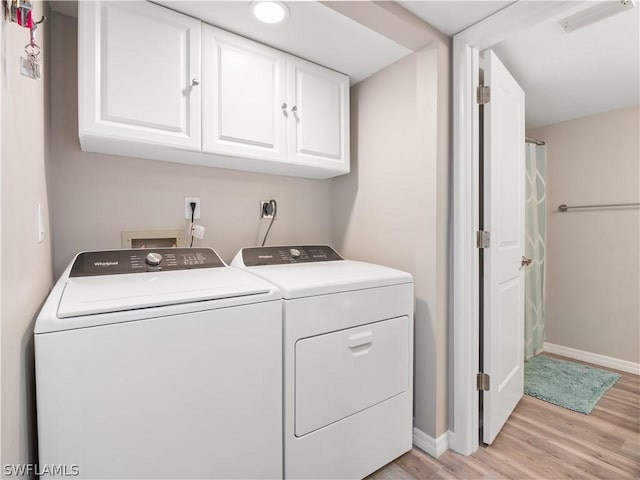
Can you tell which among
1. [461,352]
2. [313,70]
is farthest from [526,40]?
[461,352]

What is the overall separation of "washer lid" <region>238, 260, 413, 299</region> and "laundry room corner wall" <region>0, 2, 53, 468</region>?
2.39ft

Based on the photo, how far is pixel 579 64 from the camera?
201cm

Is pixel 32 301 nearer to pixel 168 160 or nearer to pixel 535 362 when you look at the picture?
pixel 168 160

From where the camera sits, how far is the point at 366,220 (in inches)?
80.5

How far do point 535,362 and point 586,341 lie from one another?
1.73 ft

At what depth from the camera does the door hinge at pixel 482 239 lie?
1690 millimetres

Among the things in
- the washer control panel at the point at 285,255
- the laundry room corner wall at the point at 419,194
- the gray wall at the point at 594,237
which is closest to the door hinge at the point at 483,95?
the laundry room corner wall at the point at 419,194

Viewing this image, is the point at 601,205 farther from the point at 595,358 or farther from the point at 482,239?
the point at 482,239

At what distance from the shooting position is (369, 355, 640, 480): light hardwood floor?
156 centimetres

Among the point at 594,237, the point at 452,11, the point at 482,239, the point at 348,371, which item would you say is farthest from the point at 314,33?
the point at 594,237

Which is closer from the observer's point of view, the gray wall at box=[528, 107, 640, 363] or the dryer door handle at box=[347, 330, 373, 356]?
the dryer door handle at box=[347, 330, 373, 356]

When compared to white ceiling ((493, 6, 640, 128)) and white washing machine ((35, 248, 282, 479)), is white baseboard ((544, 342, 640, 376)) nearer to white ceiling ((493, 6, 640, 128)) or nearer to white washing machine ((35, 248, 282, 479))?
white ceiling ((493, 6, 640, 128))

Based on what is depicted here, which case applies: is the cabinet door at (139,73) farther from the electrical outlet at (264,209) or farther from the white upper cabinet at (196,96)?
the electrical outlet at (264,209)

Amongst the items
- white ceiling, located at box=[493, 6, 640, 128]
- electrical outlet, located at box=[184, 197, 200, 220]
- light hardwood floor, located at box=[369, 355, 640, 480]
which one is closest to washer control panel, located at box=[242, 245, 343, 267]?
electrical outlet, located at box=[184, 197, 200, 220]
